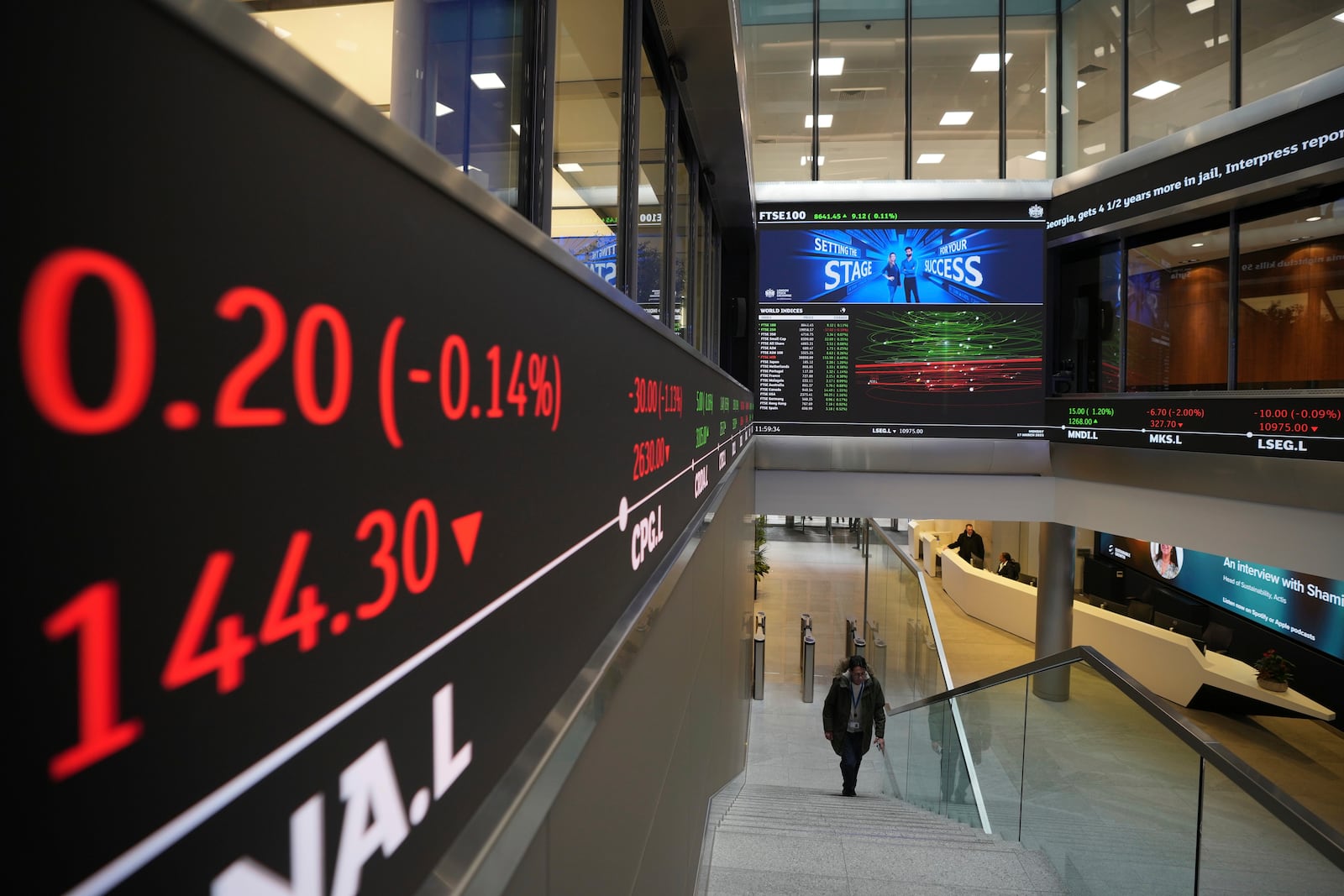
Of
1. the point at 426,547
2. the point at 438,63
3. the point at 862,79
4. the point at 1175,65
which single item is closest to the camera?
the point at 426,547

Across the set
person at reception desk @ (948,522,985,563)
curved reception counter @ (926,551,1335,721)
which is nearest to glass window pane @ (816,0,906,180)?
curved reception counter @ (926,551,1335,721)

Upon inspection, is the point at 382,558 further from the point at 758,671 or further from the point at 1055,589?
the point at 1055,589

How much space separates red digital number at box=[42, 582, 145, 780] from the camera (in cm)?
29

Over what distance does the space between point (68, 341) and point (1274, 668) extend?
34.6ft

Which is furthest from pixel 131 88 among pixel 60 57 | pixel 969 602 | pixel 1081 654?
pixel 969 602

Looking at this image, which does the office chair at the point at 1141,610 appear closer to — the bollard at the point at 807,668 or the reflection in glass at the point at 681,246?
the bollard at the point at 807,668

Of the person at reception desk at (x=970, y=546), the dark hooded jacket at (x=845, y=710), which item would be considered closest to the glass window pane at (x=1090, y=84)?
the dark hooded jacket at (x=845, y=710)

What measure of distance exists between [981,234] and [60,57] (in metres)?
9.19

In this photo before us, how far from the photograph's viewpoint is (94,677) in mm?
302

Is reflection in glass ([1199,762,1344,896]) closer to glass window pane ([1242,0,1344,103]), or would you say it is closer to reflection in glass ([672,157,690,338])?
reflection in glass ([672,157,690,338])

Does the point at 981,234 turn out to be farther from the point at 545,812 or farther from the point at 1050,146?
the point at 545,812

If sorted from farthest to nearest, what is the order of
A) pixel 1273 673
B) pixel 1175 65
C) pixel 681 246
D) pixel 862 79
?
pixel 862 79
pixel 1273 673
pixel 1175 65
pixel 681 246

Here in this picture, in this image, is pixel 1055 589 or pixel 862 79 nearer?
pixel 1055 589

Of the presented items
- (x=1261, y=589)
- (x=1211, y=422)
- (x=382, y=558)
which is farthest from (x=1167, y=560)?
(x=382, y=558)
